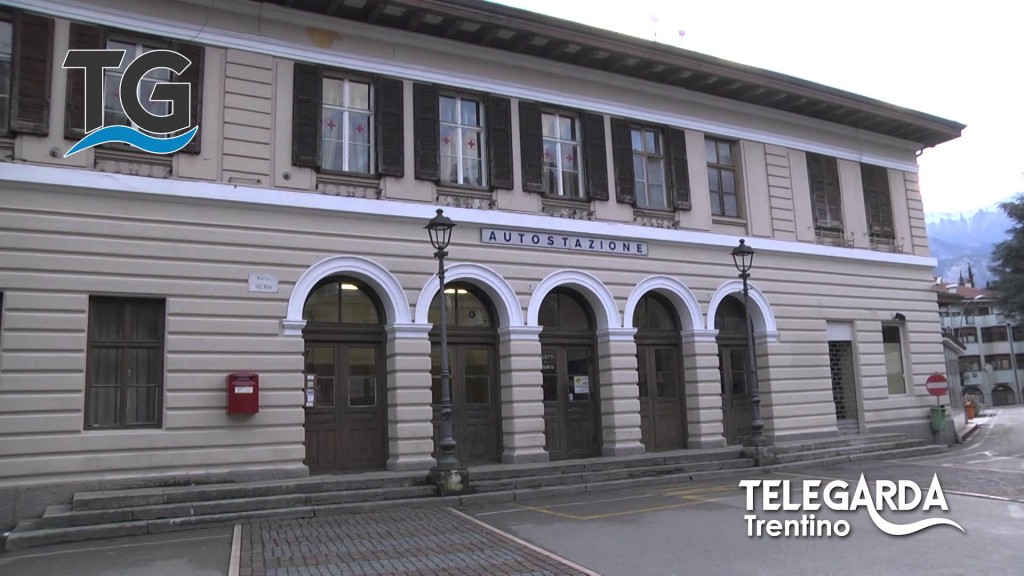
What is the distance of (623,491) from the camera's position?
42.4ft

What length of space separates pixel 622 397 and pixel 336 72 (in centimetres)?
831

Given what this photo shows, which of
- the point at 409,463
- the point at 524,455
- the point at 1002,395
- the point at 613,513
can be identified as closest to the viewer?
the point at 613,513

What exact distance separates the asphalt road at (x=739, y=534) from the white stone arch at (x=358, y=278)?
13.0 feet

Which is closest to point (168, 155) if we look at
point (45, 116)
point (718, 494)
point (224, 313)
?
point (45, 116)

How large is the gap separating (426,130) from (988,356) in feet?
301

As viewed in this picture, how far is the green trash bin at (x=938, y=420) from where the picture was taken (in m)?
19.7

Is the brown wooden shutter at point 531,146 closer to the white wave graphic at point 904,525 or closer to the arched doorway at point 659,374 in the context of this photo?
the arched doorway at point 659,374

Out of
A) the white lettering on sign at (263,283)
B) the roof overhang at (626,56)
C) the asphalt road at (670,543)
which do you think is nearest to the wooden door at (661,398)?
the asphalt road at (670,543)

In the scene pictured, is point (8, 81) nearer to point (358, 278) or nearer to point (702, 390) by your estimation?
point (358, 278)

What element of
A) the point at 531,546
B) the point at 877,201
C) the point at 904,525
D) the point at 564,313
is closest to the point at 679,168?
the point at 564,313

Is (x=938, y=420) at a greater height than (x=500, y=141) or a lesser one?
A: lesser

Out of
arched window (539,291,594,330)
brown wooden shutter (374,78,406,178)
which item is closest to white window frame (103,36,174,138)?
brown wooden shutter (374,78,406,178)

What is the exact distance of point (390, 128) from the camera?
14.0 metres

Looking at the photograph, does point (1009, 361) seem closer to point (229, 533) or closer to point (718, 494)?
point (718, 494)
